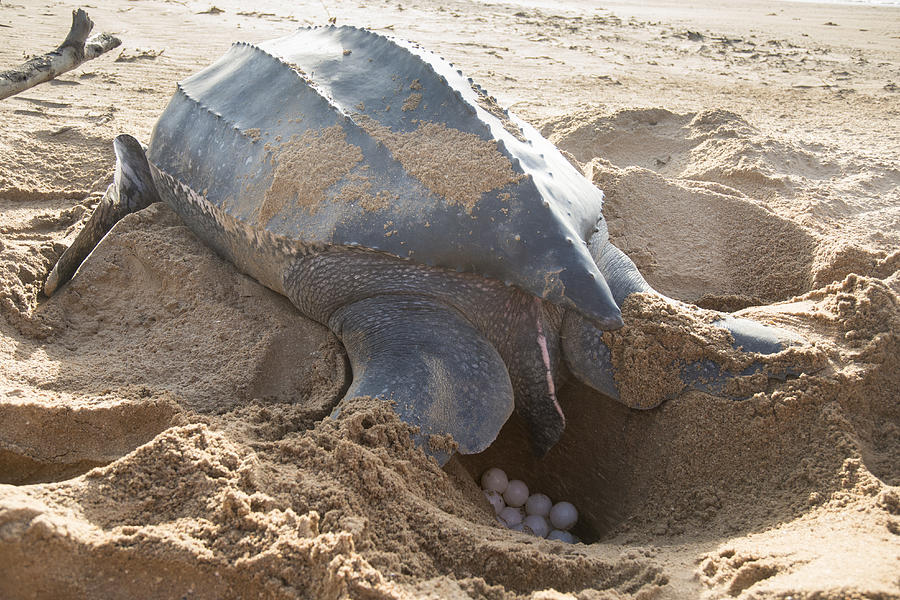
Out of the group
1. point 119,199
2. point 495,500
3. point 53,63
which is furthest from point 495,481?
point 53,63

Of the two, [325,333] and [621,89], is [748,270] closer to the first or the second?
[325,333]

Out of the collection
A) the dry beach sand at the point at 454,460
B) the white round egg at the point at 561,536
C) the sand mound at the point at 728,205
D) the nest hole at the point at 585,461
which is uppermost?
the sand mound at the point at 728,205

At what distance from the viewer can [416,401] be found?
1.61m

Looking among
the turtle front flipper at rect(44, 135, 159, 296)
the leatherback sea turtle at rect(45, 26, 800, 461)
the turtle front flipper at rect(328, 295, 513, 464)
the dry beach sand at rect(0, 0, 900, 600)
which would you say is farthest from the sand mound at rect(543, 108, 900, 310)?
the turtle front flipper at rect(44, 135, 159, 296)

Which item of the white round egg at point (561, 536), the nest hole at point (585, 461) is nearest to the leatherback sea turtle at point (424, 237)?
the nest hole at point (585, 461)

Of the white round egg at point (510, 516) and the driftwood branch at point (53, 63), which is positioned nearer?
the white round egg at point (510, 516)

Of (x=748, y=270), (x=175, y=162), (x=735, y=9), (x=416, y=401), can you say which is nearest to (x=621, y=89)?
(x=748, y=270)

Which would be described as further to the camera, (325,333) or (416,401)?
(325,333)

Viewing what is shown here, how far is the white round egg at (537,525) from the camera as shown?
1900 millimetres

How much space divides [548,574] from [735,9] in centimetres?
1024

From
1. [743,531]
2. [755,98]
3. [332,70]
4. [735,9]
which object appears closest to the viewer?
[743,531]

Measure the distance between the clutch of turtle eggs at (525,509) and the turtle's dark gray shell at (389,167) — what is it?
65 cm

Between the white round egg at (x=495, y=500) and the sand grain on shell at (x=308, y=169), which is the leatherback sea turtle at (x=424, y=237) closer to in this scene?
the sand grain on shell at (x=308, y=169)

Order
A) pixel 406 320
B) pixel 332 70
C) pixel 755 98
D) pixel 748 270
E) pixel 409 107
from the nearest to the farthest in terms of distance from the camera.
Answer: pixel 406 320 → pixel 409 107 → pixel 332 70 → pixel 748 270 → pixel 755 98
